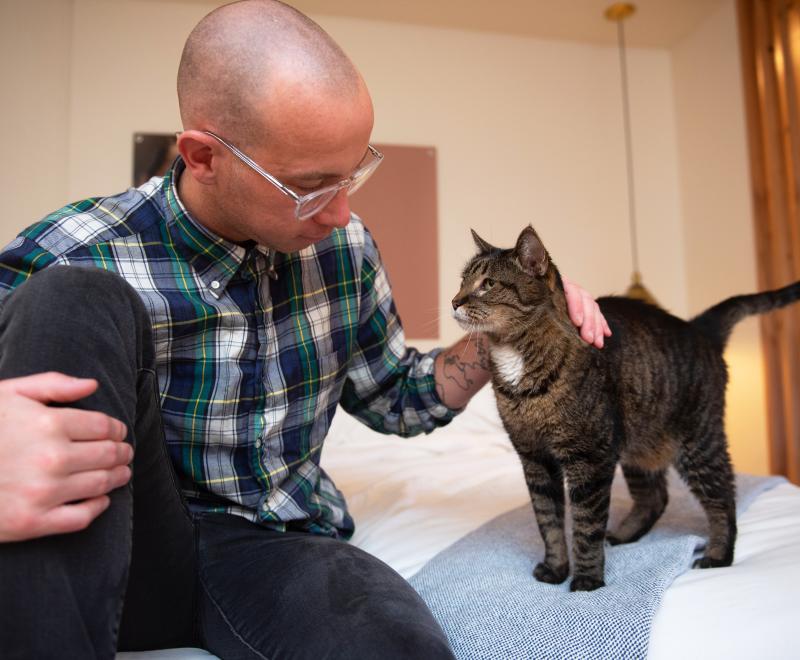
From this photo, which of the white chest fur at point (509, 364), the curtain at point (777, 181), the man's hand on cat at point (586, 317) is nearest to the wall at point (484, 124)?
the curtain at point (777, 181)

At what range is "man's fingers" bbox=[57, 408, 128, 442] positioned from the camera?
547 millimetres

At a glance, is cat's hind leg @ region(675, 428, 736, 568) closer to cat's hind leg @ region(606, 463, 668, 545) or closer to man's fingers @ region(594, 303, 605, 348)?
cat's hind leg @ region(606, 463, 668, 545)

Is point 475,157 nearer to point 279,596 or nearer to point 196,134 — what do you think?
point 196,134

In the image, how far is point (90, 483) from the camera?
0.56 metres

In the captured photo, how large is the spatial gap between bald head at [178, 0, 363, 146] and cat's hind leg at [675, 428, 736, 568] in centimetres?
91

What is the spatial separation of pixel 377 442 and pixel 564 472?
1.34 m

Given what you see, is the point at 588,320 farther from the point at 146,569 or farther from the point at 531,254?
the point at 146,569

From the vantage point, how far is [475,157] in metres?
3.25

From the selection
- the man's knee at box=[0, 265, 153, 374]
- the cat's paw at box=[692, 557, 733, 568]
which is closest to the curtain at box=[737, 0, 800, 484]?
the cat's paw at box=[692, 557, 733, 568]

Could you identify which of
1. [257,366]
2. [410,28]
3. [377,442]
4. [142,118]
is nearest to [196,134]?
[257,366]

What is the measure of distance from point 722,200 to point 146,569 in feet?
10.7

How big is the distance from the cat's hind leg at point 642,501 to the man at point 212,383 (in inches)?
16.3

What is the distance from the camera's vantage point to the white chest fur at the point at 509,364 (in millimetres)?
1110

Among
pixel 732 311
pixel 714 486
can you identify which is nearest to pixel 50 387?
pixel 714 486
